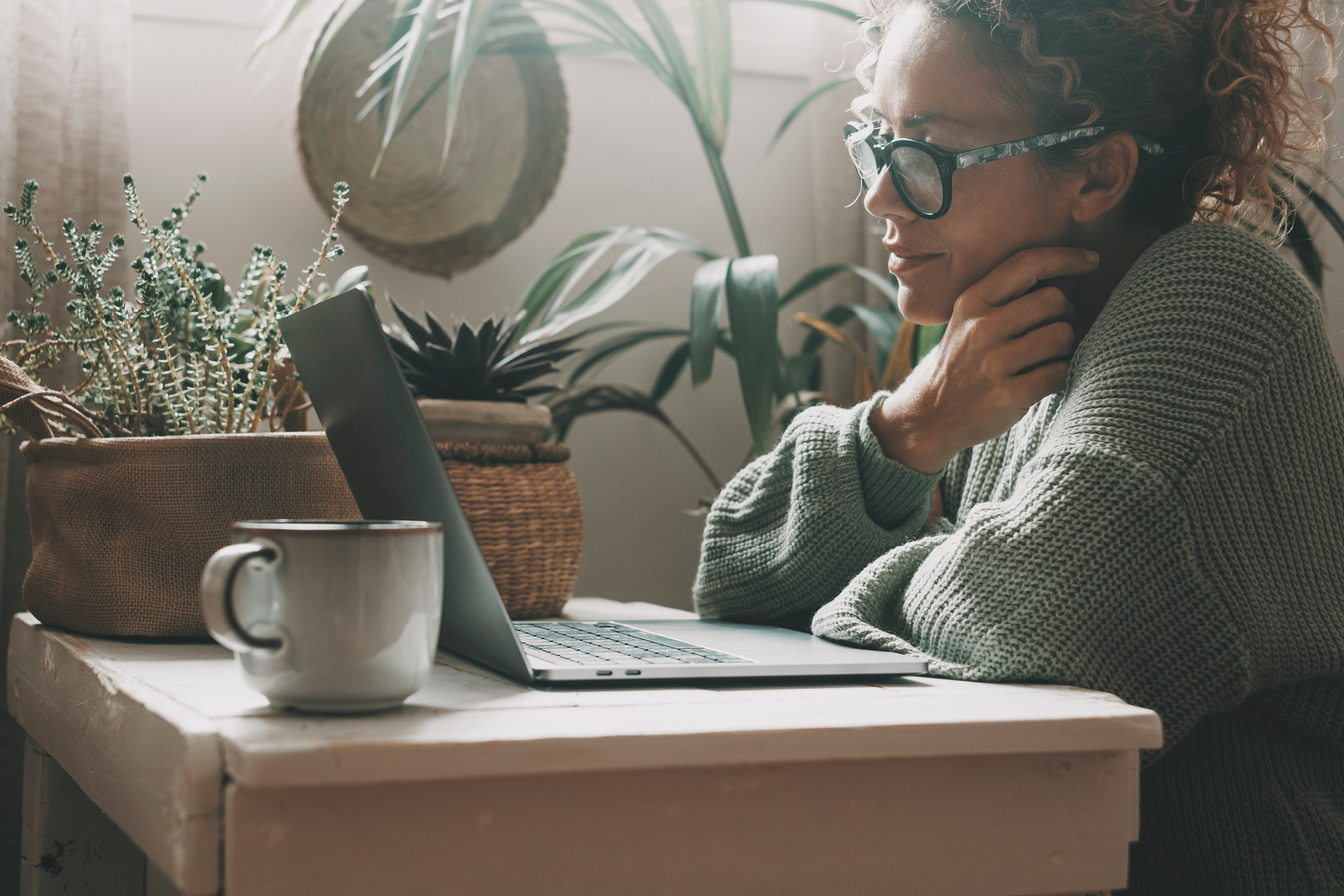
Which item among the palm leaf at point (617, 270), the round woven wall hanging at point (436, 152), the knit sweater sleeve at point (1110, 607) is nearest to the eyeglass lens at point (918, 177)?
the knit sweater sleeve at point (1110, 607)

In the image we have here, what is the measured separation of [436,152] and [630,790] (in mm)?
1480

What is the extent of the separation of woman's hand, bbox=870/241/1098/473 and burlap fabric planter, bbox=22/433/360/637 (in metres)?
0.48

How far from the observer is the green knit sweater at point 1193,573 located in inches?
25.0

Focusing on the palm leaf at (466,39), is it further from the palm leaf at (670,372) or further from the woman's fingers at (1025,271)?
the woman's fingers at (1025,271)

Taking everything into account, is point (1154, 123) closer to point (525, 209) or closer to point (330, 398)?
point (330, 398)

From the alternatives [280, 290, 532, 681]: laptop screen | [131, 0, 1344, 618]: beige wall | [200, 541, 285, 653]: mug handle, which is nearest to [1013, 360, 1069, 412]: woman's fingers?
[280, 290, 532, 681]: laptop screen

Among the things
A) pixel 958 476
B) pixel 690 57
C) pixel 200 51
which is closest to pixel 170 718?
pixel 958 476

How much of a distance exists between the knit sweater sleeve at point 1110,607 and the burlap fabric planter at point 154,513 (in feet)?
1.63

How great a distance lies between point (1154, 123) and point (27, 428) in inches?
35.8

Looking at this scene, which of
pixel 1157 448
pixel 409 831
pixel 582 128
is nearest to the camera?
pixel 409 831

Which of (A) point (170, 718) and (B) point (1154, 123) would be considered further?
(B) point (1154, 123)

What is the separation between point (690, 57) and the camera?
2.04 m

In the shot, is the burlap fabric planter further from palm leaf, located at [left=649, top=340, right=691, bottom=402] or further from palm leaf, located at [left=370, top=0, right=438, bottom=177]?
palm leaf, located at [left=649, top=340, right=691, bottom=402]

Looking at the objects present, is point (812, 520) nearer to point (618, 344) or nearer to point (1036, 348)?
point (1036, 348)
